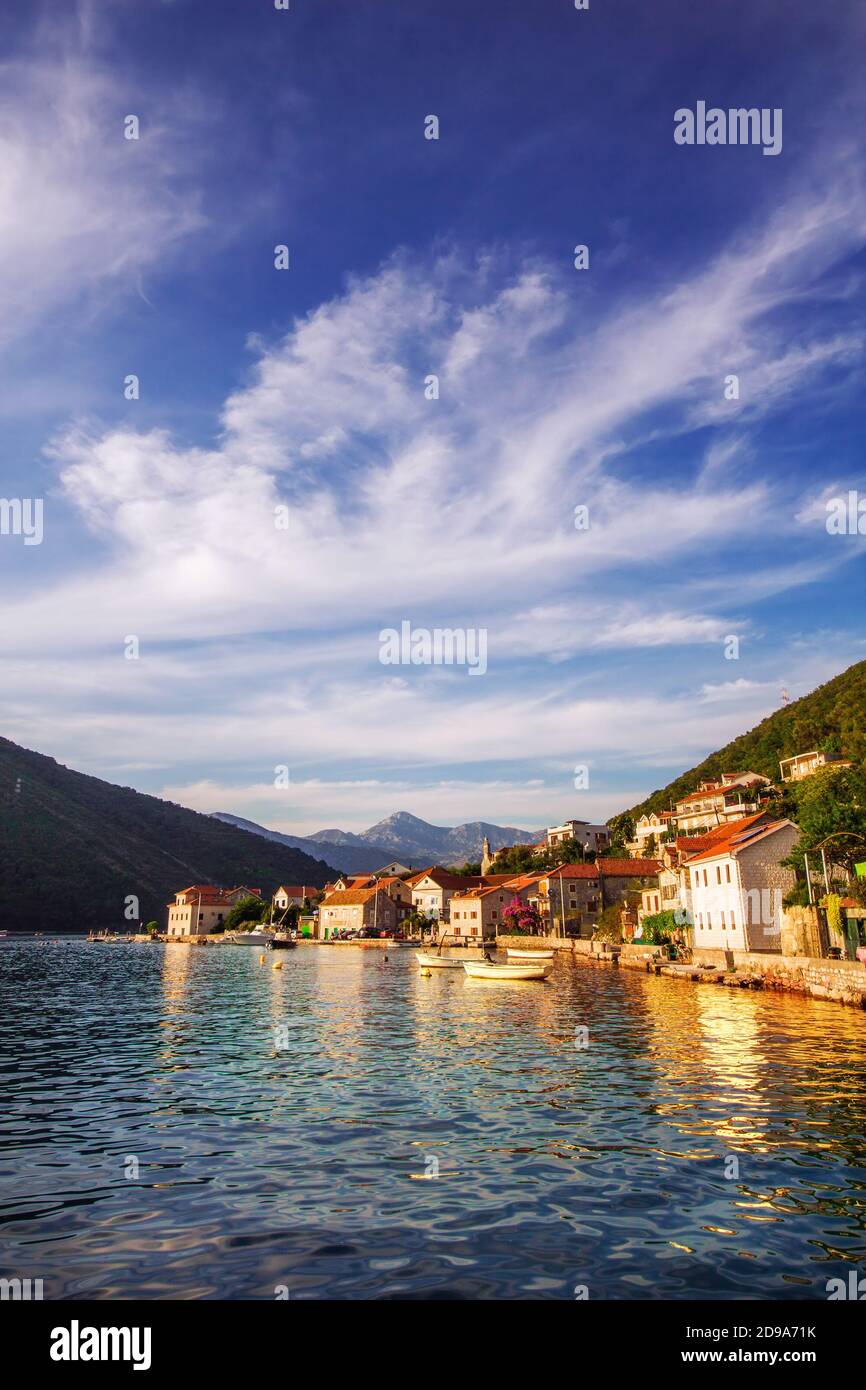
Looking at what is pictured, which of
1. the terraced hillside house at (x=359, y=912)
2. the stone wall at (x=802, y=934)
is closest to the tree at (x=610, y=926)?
the stone wall at (x=802, y=934)

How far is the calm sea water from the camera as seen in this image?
11.5 meters

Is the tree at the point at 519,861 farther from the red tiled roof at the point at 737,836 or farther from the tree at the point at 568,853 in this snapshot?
the red tiled roof at the point at 737,836

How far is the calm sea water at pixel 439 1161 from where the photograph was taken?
453 inches

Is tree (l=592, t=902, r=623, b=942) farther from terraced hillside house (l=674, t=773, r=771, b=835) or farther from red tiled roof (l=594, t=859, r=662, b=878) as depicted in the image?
terraced hillside house (l=674, t=773, r=771, b=835)

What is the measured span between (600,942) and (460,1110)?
8143cm

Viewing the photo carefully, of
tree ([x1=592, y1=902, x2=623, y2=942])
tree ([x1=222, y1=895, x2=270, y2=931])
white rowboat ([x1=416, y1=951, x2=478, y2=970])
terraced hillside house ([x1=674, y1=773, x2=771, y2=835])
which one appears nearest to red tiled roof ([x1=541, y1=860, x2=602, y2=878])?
tree ([x1=592, y1=902, x2=623, y2=942])

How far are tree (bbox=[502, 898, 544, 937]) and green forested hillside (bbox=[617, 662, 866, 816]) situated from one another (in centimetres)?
5168

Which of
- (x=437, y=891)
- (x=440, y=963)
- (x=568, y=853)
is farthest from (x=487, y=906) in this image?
(x=440, y=963)

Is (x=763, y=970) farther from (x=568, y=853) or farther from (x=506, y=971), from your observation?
(x=568, y=853)

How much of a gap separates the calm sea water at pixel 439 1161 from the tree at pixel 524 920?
307 ft

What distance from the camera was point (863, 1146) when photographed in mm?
17344
